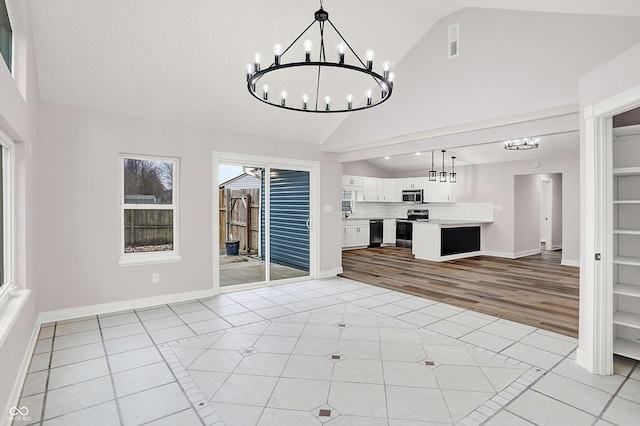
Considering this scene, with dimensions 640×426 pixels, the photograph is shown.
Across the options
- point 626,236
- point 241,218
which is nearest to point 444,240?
point 241,218

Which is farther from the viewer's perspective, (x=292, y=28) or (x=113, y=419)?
(x=292, y=28)

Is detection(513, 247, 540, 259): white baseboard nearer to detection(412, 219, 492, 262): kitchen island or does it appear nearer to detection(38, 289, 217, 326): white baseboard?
detection(412, 219, 492, 262): kitchen island

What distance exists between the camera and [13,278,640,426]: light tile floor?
2217 mm

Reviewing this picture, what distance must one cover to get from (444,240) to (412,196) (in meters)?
2.37

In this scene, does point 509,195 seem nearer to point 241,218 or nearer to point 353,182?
point 353,182

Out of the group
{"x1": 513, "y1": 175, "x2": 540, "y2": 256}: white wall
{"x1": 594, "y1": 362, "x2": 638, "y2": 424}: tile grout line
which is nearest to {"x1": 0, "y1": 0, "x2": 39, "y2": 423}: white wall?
{"x1": 594, "y1": 362, "x2": 638, "y2": 424}: tile grout line

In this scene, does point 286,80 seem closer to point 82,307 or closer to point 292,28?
point 292,28

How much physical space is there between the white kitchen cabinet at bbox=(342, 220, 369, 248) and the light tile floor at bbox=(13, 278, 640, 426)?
19.3 ft

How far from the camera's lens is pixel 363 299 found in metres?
4.93

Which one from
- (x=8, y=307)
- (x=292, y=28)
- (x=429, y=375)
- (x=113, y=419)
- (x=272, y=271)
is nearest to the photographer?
(x=113, y=419)

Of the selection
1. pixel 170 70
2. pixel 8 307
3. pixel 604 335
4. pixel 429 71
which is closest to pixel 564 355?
pixel 604 335

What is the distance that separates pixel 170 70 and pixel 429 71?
3.16 m

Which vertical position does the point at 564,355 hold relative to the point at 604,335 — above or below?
below

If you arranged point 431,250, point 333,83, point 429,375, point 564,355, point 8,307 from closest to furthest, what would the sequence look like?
1. point 8,307
2. point 429,375
3. point 564,355
4. point 333,83
5. point 431,250
